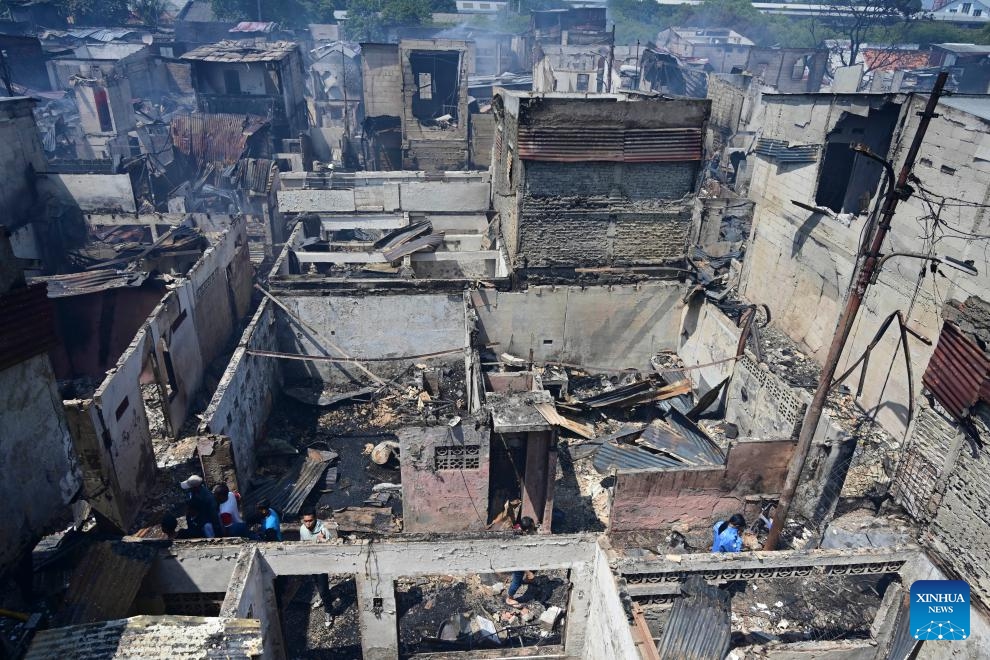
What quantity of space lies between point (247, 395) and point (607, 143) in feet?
31.1

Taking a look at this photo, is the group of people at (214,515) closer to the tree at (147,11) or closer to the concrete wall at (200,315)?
the concrete wall at (200,315)

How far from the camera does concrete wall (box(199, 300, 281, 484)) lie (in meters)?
10.5

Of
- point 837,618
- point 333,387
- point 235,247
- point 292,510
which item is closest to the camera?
point 837,618

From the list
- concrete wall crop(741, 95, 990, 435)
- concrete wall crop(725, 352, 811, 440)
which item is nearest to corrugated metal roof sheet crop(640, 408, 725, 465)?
concrete wall crop(725, 352, 811, 440)

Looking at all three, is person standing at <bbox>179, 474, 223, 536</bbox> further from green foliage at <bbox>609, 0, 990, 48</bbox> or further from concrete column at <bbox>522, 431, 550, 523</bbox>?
green foliage at <bbox>609, 0, 990, 48</bbox>

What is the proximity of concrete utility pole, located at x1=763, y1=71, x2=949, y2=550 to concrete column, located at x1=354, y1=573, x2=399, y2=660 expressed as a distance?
5952mm

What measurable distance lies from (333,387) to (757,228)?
Result: 1272 centimetres

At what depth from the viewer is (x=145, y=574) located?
23.0 ft

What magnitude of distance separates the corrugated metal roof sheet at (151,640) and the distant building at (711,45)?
171ft

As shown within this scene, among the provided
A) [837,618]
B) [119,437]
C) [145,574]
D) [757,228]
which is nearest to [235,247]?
[119,437]

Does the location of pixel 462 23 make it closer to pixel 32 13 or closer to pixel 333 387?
pixel 32 13

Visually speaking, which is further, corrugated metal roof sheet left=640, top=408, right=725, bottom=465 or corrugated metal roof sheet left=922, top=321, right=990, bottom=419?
corrugated metal roof sheet left=640, top=408, right=725, bottom=465

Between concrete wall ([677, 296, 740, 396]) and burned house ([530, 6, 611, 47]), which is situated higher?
burned house ([530, 6, 611, 47])

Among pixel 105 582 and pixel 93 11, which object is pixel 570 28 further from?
pixel 105 582
